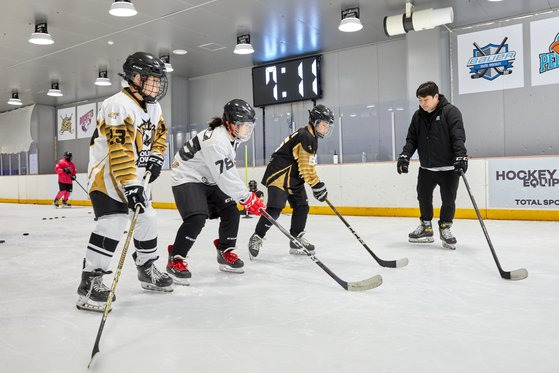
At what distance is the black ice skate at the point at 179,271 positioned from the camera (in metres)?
2.41

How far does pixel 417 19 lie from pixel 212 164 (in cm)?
493

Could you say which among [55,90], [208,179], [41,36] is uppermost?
[55,90]

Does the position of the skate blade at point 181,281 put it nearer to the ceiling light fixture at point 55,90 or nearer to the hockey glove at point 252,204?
the hockey glove at point 252,204

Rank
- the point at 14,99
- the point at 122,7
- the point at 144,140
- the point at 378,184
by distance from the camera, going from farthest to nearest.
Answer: the point at 14,99
the point at 378,184
the point at 122,7
the point at 144,140

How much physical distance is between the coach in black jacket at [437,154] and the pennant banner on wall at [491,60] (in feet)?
13.2

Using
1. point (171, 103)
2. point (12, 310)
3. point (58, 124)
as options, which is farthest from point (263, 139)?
point (58, 124)

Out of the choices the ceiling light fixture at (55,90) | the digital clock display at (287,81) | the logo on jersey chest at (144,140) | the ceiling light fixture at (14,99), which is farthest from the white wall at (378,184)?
the ceiling light fixture at (14,99)

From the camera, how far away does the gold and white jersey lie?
1.89 meters

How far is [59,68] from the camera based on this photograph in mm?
9422

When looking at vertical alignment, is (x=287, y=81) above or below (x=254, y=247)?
above

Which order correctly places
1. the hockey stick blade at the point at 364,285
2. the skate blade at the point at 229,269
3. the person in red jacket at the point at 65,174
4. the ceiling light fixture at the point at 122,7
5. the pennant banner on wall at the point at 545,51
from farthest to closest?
the person in red jacket at the point at 65,174 < the pennant banner on wall at the point at 545,51 < the ceiling light fixture at the point at 122,7 < the skate blade at the point at 229,269 < the hockey stick blade at the point at 364,285

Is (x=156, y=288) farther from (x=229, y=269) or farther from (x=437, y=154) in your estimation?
(x=437, y=154)

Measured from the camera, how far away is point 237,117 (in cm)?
243

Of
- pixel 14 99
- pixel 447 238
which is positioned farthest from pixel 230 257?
pixel 14 99
